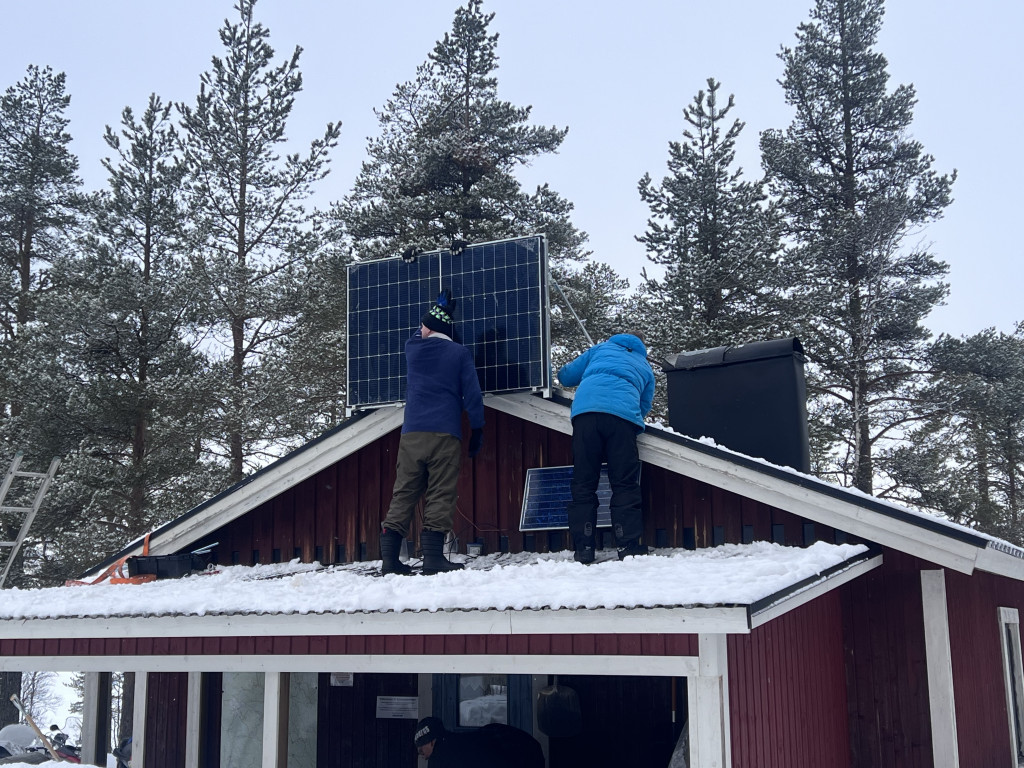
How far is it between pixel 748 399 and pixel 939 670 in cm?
261

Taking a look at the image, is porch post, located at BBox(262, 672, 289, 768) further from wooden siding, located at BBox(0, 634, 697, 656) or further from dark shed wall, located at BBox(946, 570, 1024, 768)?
dark shed wall, located at BBox(946, 570, 1024, 768)

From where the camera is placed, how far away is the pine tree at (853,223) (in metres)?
21.9

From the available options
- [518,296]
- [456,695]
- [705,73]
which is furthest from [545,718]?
[705,73]

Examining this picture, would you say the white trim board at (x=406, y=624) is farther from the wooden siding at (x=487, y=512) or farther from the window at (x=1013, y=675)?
the window at (x=1013, y=675)

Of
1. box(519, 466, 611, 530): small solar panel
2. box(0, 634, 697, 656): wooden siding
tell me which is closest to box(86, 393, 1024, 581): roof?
box(519, 466, 611, 530): small solar panel

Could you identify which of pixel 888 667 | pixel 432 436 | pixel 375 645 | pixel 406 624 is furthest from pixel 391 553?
pixel 888 667

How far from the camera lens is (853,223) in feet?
73.7

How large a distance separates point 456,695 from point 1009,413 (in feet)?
57.9

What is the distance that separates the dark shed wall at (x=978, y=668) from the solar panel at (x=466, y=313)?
3723mm

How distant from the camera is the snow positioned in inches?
203

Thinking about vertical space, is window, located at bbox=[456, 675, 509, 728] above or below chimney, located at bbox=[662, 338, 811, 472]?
below

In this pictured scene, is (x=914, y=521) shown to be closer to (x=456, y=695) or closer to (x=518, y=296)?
(x=518, y=296)

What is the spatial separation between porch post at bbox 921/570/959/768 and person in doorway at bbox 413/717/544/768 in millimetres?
3040

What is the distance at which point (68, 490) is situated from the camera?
1875 cm
